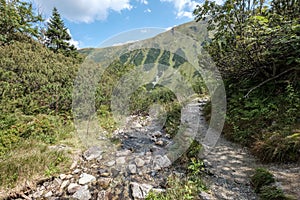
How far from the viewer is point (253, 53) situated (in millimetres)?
4379

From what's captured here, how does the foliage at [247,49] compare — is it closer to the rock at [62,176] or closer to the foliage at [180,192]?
the foliage at [180,192]

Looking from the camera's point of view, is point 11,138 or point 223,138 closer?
point 11,138

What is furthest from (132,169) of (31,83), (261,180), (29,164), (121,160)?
(31,83)

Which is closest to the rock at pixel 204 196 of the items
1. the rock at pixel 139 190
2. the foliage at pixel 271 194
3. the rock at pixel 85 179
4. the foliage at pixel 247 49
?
the foliage at pixel 271 194

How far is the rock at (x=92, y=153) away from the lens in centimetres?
432

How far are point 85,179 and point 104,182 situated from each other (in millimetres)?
437

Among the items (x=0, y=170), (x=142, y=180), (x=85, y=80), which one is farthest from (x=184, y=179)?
(x=85, y=80)

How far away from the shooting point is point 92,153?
4.52 meters

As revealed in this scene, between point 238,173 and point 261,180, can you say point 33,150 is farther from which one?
point 261,180

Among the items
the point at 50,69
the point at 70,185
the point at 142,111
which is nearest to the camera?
the point at 70,185

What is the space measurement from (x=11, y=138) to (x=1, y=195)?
168 centimetres

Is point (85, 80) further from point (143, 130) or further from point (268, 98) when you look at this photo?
point (268, 98)

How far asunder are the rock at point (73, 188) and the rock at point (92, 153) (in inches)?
42.9

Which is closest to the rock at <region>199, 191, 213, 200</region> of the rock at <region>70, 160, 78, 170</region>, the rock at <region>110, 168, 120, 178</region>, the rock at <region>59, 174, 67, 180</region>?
the rock at <region>110, 168, 120, 178</region>
